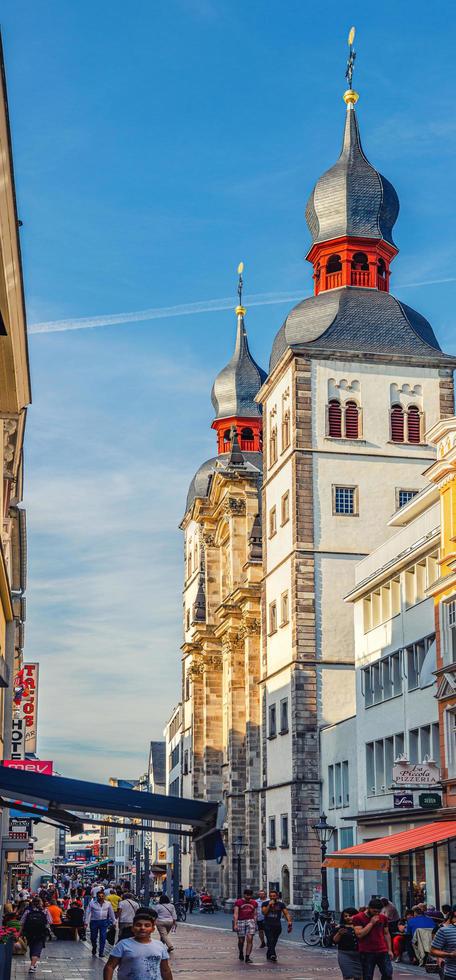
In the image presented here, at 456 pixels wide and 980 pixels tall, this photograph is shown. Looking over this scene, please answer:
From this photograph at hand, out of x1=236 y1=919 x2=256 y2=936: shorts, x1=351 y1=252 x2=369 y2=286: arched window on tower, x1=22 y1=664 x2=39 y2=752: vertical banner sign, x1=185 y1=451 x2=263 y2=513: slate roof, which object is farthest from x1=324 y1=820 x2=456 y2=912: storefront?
x1=185 y1=451 x2=263 y2=513: slate roof

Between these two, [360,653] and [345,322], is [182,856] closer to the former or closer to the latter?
[345,322]

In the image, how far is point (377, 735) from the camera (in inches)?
1821

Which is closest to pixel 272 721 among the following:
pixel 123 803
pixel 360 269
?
pixel 360 269

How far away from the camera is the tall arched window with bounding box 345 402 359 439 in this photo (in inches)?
2537

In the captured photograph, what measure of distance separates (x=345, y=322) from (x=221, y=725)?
36566mm

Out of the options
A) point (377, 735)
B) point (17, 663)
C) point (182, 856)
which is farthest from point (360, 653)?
point (182, 856)

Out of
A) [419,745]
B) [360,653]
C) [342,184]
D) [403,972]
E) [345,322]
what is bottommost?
[403,972]

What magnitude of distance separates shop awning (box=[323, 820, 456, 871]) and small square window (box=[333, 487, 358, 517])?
2482 centimetres

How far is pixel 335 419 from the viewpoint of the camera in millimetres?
64500

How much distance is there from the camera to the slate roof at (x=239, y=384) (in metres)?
104

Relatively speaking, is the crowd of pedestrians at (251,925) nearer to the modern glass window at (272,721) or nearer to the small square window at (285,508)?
the modern glass window at (272,721)

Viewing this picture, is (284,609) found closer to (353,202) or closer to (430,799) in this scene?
(353,202)

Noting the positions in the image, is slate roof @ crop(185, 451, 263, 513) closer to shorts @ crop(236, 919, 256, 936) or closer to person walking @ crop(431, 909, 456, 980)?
shorts @ crop(236, 919, 256, 936)

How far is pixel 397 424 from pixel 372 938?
154ft
